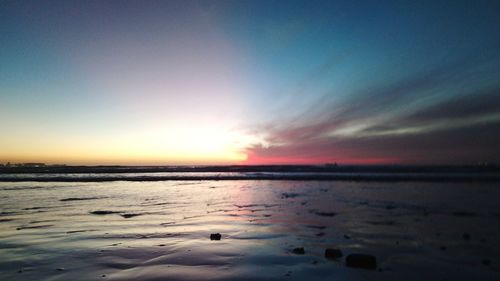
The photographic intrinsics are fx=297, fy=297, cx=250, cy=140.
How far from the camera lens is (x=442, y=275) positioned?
6.46 meters

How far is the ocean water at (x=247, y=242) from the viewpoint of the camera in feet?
21.9

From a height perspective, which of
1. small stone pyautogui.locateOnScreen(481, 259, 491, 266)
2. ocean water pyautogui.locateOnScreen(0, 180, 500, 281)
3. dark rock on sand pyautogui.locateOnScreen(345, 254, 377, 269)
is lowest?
ocean water pyautogui.locateOnScreen(0, 180, 500, 281)

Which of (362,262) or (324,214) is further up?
(362,262)

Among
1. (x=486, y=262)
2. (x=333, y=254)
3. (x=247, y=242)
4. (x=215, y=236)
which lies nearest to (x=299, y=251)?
(x=333, y=254)

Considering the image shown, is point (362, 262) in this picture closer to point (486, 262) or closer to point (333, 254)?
point (333, 254)

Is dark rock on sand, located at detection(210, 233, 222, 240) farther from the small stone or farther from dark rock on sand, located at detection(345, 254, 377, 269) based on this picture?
the small stone

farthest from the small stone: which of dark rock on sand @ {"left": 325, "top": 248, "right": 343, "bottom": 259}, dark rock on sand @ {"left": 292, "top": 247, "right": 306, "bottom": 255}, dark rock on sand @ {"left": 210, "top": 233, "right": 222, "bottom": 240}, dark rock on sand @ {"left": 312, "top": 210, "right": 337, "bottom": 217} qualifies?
dark rock on sand @ {"left": 210, "top": 233, "right": 222, "bottom": 240}

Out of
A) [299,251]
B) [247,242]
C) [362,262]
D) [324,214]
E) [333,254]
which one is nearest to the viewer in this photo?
[362,262]

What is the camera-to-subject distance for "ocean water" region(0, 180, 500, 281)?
6.68 metres

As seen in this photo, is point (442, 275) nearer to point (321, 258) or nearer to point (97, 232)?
point (321, 258)

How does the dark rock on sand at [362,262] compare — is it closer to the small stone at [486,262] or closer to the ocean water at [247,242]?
the ocean water at [247,242]

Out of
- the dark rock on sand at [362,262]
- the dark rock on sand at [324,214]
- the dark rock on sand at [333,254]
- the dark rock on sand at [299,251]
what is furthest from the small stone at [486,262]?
the dark rock on sand at [324,214]

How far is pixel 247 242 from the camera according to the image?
9.36 m

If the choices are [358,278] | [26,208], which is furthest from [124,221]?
[358,278]
